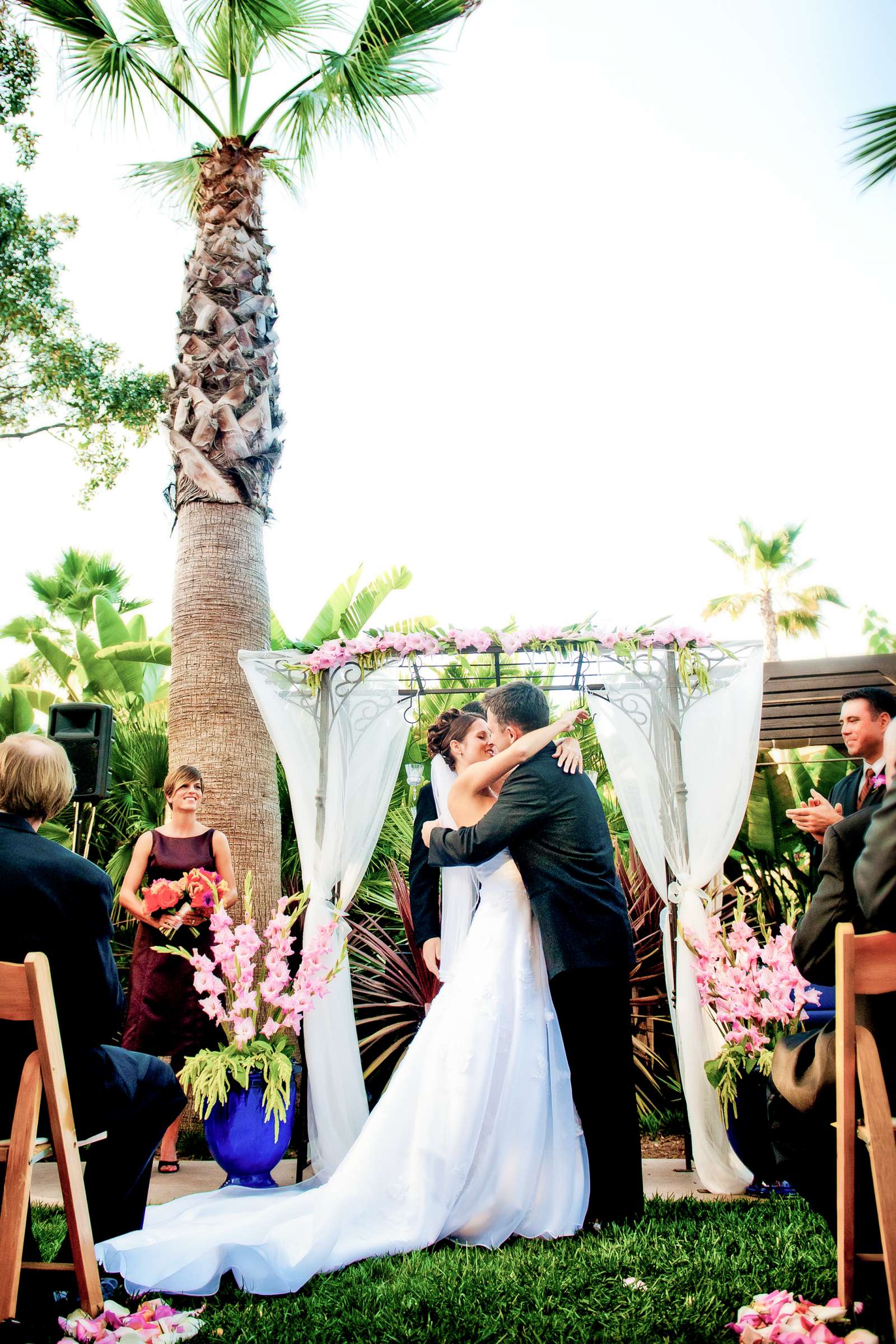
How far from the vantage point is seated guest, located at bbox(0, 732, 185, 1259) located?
2.87 m

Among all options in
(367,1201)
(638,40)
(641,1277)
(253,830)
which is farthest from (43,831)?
(638,40)

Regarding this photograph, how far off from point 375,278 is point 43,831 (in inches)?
486

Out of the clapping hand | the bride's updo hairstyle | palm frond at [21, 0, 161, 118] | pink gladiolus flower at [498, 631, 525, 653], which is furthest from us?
palm frond at [21, 0, 161, 118]

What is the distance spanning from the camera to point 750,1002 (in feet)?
15.4

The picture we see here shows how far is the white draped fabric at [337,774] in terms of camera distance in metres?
5.52

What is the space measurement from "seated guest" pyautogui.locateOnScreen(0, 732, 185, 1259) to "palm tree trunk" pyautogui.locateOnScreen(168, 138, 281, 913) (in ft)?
10.3

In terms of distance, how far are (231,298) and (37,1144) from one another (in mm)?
6234

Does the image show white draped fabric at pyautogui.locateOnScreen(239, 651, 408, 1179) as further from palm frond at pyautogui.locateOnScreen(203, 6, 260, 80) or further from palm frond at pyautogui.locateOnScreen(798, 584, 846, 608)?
palm frond at pyautogui.locateOnScreen(798, 584, 846, 608)

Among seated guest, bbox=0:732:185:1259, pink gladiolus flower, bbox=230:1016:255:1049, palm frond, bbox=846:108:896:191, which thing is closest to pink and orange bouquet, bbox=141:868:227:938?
pink gladiolus flower, bbox=230:1016:255:1049

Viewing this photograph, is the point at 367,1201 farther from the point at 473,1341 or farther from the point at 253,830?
the point at 253,830

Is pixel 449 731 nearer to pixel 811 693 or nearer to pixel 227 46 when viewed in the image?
pixel 811 693

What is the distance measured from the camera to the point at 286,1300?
3.07 metres

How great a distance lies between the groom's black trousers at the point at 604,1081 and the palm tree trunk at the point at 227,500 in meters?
2.98

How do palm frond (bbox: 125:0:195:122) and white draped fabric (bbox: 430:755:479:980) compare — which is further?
palm frond (bbox: 125:0:195:122)
